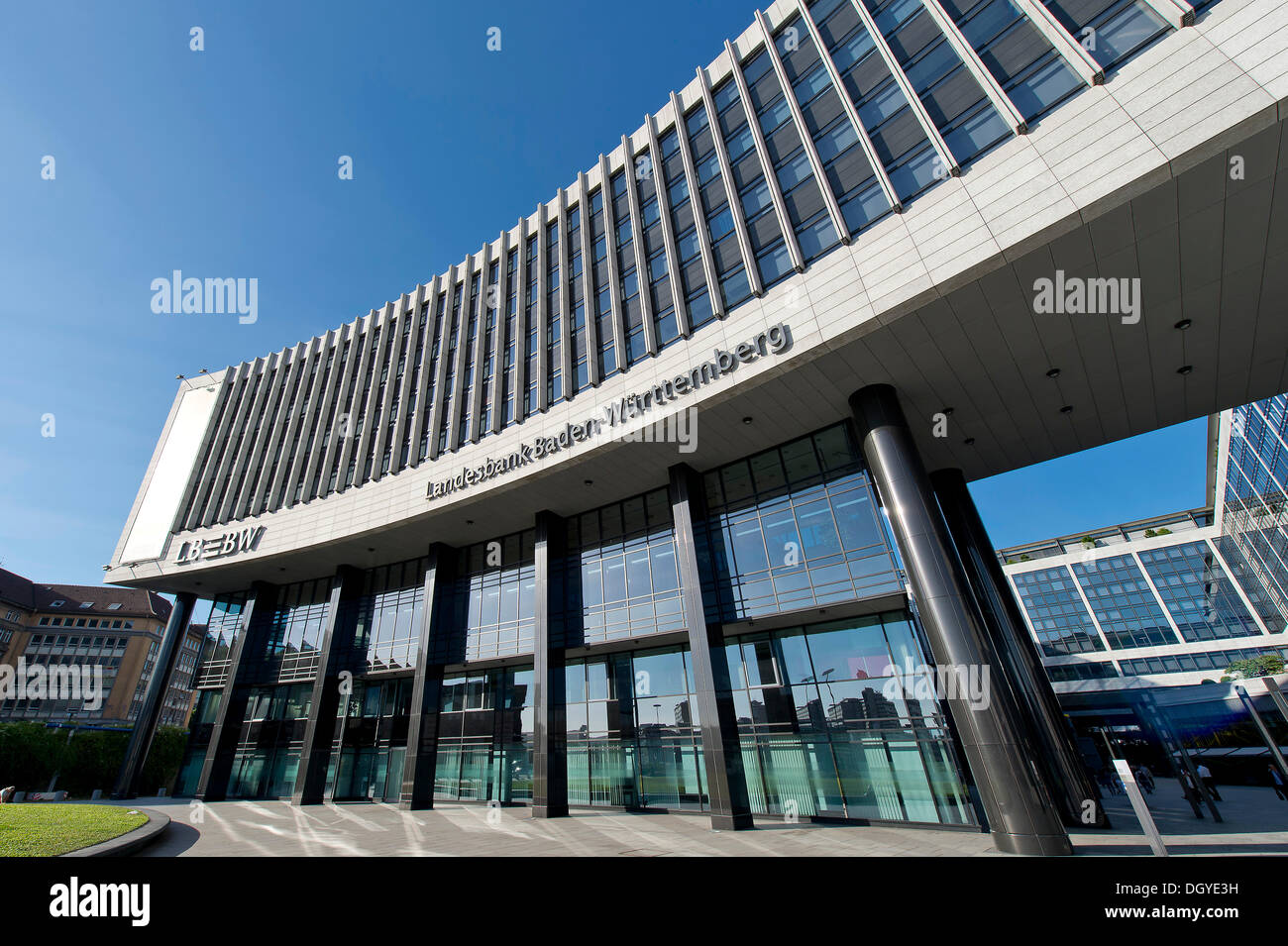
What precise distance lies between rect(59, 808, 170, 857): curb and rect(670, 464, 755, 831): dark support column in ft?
45.0

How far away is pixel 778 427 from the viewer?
64.5ft

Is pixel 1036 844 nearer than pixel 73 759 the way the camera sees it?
Yes

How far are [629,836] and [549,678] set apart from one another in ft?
24.3

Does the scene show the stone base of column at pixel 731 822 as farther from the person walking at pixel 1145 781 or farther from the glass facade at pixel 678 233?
the person walking at pixel 1145 781

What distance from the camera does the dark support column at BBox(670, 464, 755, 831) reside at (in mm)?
16453

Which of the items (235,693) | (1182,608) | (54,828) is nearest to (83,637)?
(235,693)

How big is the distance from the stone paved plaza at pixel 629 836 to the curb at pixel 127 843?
396 millimetres

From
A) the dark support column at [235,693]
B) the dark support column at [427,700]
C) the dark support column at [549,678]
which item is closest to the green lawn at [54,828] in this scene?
the dark support column at [427,700]

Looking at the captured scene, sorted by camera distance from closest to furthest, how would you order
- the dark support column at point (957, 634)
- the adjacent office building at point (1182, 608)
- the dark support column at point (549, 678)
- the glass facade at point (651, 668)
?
the dark support column at point (957, 634), the glass facade at point (651, 668), the dark support column at point (549, 678), the adjacent office building at point (1182, 608)

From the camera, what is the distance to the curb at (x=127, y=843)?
33.0ft

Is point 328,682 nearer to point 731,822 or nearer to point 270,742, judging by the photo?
point 270,742

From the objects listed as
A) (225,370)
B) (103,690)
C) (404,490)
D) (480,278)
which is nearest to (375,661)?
(404,490)

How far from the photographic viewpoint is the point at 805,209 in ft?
61.8

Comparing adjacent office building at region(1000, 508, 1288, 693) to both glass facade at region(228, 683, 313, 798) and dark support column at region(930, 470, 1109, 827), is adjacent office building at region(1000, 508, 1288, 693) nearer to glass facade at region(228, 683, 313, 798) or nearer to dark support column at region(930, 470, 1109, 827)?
dark support column at region(930, 470, 1109, 827)
